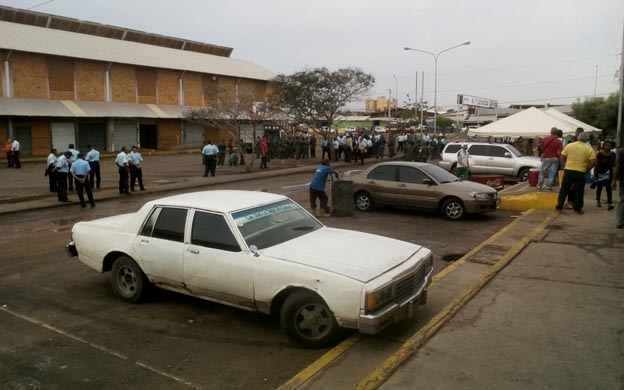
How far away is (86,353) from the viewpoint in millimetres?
5008

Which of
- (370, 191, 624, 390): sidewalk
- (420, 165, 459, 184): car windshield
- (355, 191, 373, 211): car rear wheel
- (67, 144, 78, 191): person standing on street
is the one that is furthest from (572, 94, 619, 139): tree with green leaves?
(370, 191, 624, 390): sidewalk

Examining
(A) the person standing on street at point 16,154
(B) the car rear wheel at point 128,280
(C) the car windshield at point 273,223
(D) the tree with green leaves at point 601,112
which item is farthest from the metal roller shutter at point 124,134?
(D) the tree with green leaves at point 601,112

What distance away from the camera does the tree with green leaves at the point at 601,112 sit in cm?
5125

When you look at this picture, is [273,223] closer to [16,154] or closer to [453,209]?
[453,209]

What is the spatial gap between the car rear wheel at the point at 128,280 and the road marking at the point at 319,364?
104 inches

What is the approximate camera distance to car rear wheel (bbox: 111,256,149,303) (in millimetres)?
6281

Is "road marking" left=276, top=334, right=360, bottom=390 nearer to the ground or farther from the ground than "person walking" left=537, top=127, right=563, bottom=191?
nearer to the ground

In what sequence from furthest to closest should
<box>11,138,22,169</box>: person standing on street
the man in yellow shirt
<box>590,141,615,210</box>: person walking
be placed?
1. <box>11,138,22,169</box>: person standing on street
2. <box>590,141,615,210</box>: person walking
3. the man in yellow shirt

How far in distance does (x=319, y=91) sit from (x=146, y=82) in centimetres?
1601

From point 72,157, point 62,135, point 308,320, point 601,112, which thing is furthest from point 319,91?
point 601,112

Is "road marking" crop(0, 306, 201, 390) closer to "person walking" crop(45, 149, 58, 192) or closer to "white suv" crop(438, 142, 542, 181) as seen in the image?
"person walking" crop(45, 149, 58, 192)

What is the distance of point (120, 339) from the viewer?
17.6ft

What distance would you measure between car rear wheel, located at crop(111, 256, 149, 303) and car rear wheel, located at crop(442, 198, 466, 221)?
7.94 meters

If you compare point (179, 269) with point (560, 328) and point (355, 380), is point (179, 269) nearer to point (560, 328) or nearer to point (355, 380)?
point (355, 380)
